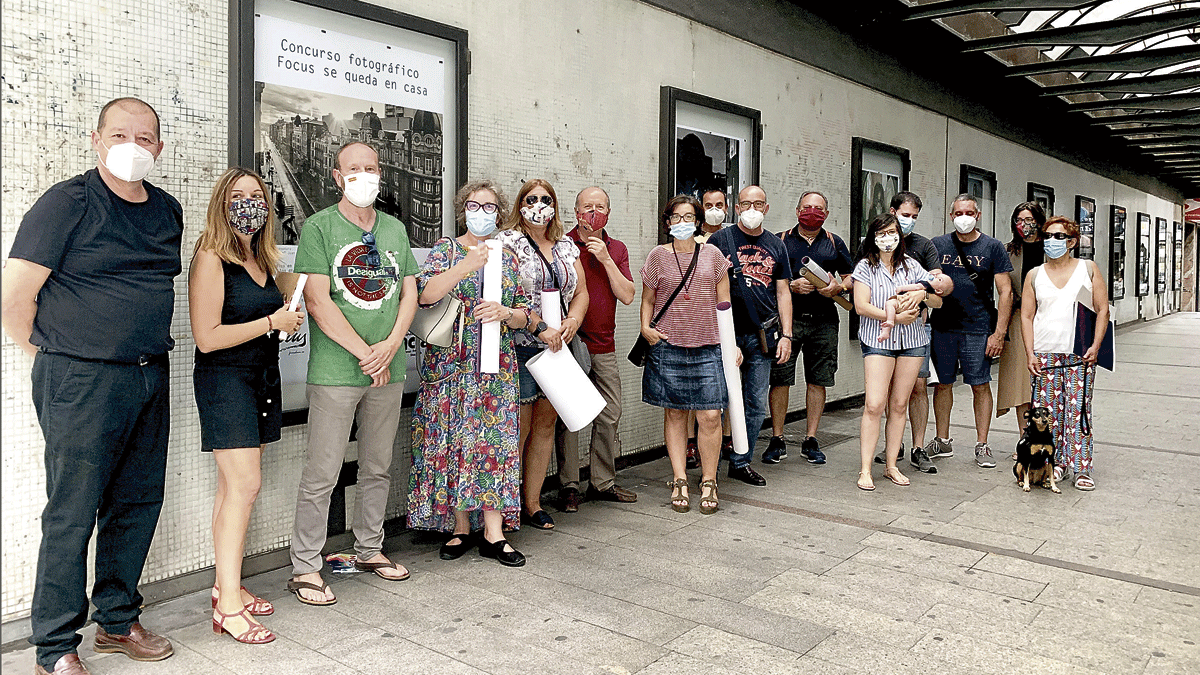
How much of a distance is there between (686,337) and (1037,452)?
235 centimetres

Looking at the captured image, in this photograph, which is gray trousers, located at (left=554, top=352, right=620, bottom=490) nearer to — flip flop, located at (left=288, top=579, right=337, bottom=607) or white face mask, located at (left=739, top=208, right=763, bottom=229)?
white face mask, located at (left=739, top=208, right=763, bottom=229)

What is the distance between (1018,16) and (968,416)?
3.86m

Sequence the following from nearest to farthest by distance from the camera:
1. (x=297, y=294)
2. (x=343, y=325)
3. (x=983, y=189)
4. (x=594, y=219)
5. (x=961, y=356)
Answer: (x=297, y=294) → (x=343, y=325) → (x=594, y=219) → (x=961, y=356) → (x=983, y=189)

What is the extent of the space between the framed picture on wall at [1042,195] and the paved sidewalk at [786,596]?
26.5 feet

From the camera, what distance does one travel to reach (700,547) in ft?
14.3

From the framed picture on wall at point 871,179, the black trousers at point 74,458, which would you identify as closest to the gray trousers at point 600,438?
the black trousers at point 74,458

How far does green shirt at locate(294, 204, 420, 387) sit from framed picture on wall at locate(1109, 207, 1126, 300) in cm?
1675

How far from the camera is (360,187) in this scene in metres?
3.58

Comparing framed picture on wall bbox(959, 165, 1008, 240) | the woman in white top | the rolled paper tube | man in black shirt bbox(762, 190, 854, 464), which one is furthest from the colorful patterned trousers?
framed picture on wall bbox(959, 165, 1008, 240)

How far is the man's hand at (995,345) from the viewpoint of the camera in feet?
20.0

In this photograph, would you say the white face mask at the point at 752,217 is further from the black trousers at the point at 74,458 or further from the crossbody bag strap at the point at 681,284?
the black trousers at the point at 74,458

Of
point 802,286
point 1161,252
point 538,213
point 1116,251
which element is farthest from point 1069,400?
point 1161,252

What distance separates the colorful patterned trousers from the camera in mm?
5535

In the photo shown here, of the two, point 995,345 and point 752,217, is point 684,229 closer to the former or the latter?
point 752,217
